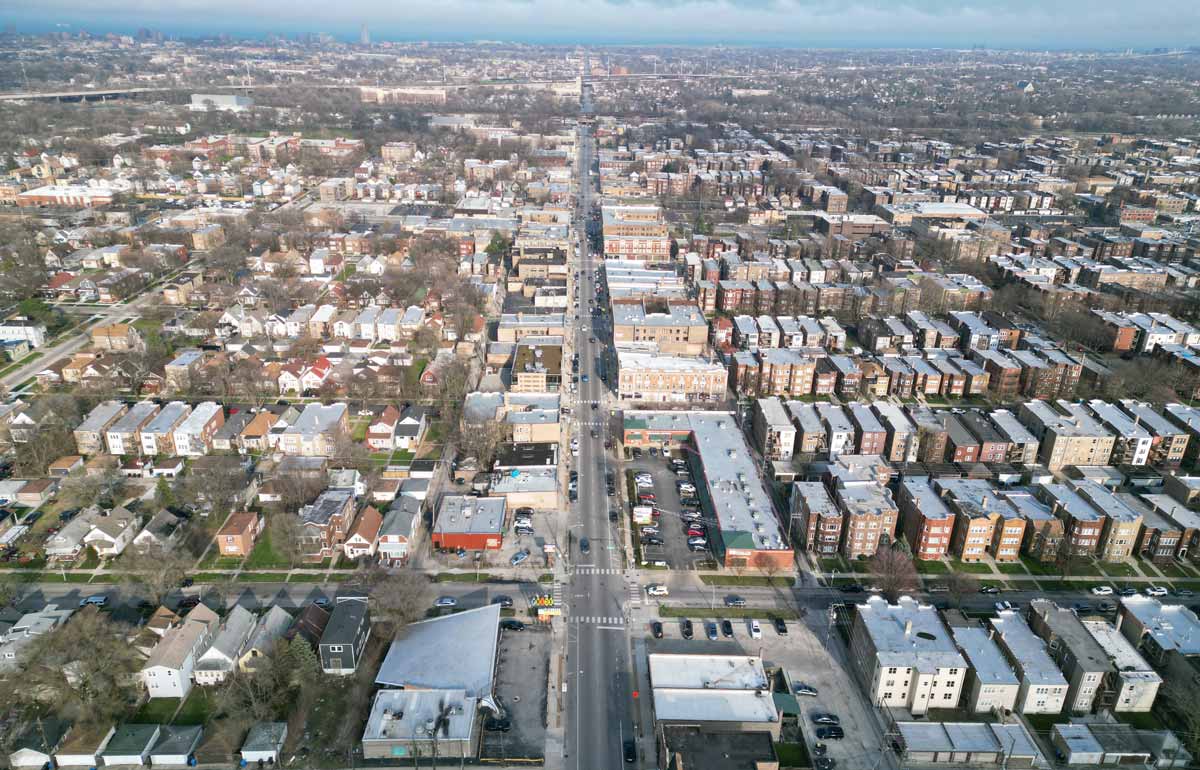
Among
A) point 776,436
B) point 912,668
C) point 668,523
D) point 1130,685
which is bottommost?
point 668,523

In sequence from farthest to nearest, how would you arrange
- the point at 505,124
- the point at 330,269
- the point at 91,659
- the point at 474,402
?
the point at 505,124, the point at 330,269, the point at 474,402, the point at 91,659

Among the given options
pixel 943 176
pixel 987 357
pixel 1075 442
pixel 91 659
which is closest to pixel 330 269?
pixel 91 659

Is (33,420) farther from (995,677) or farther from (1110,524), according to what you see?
(1110,524)

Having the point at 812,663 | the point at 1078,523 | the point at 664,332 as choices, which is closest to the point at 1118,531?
the point at 1078,523

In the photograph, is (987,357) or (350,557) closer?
(350,557)

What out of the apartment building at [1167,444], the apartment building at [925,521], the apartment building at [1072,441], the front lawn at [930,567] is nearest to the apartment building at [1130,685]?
the front lawn at [930,567]

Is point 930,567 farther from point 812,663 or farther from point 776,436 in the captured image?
point 776,436

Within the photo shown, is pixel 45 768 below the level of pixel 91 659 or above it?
below
